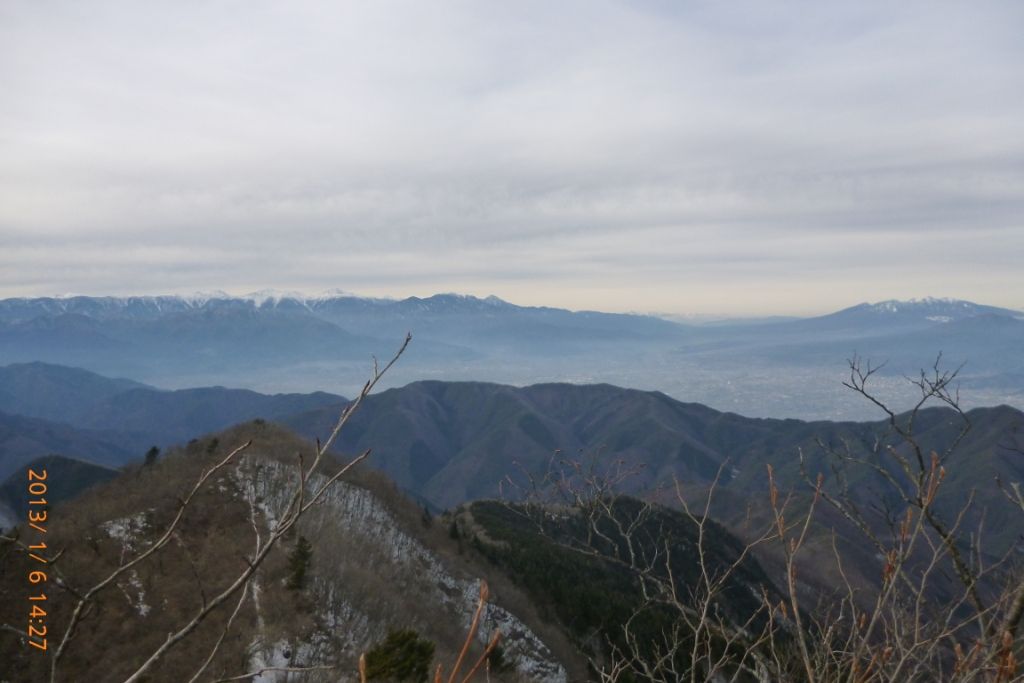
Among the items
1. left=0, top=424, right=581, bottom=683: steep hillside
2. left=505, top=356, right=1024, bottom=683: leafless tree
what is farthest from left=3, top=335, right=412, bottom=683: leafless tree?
left=0, top=424, right=581, bottom=683: steep hillside

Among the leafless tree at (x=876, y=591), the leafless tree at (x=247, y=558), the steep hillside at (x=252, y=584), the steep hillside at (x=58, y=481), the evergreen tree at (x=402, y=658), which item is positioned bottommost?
the steep hillside at (x=58, y=481)

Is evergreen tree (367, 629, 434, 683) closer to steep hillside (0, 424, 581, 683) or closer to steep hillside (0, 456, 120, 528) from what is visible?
steep hillside (0, 424, 581, 683)

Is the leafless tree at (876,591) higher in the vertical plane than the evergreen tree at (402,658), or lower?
higher

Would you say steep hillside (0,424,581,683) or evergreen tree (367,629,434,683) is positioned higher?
evergreen tree (367,629,434,683)

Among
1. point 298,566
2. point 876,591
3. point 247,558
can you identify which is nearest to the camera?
→ point 247,558

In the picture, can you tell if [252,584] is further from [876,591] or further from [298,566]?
[876,591]

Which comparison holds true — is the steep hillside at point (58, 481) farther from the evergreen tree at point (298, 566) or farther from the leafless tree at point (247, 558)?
the leafless tree at point (247, 558)

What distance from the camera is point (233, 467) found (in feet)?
108

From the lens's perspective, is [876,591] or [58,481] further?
[58,481]

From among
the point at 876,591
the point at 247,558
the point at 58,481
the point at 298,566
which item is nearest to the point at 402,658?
the point at 298,566

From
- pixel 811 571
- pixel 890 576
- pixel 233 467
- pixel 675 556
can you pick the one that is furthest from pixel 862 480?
pixel 890 576

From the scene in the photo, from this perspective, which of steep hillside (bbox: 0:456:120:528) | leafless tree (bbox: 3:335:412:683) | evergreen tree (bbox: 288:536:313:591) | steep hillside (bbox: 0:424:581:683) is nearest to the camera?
leafless tree (bbox: 3:335:412:683)

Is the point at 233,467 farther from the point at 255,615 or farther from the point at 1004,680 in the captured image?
the point at 1004,680

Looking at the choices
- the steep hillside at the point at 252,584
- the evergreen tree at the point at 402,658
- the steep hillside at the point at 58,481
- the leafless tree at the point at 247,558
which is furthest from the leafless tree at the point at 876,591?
the steep hillside at the point at 58,481
